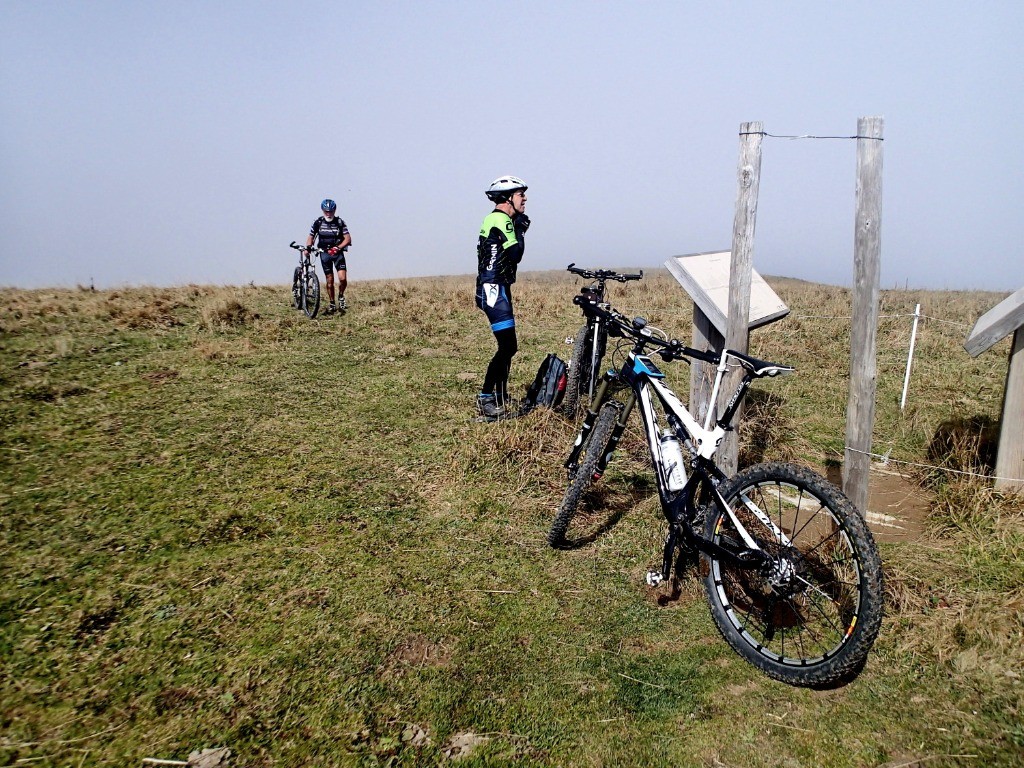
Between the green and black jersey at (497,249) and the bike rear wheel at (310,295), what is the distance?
7219 millimetres

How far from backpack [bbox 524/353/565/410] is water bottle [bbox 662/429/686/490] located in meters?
2.74

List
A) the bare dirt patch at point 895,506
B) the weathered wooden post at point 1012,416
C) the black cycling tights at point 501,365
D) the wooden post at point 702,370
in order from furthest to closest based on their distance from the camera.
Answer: the black cycling tights at point 501,365, the wooden post at point 702,370, the bare dirt patch at point 895,506, the weathered wooden post at point 1012,416

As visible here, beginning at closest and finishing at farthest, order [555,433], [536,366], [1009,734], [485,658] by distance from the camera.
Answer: [1009,734], [485,658], [555,433], [536,366]

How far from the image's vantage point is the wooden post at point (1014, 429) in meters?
4.53

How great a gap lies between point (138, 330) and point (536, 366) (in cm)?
654

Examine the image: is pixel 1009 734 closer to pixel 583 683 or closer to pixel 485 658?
pixel 583 683

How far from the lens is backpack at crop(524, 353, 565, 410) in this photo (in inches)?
261

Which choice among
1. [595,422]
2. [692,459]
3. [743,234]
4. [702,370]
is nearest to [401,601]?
[595,422]

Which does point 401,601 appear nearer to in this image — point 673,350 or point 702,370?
point 673,350

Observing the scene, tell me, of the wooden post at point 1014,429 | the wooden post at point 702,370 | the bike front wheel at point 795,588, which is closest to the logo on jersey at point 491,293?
the wooden post at point 702,370

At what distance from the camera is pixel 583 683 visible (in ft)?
10.6

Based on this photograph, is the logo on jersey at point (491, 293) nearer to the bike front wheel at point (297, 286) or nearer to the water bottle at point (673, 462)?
the water bottle at point (673, 462)

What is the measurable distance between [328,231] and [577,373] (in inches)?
343

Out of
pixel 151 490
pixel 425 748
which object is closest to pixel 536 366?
pixel 151 490
